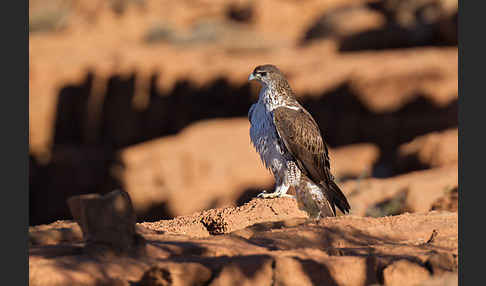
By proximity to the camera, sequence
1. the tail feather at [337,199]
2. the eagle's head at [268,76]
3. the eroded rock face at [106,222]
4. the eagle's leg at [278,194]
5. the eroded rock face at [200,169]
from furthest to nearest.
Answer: the eroded rock face at [200,169]
the eagle's head at [268,76]
the tail feather at [337,199]
the eagle's leg at [278,194]
the eroded rock face at [106,222]

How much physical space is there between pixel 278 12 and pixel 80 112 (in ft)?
40.9

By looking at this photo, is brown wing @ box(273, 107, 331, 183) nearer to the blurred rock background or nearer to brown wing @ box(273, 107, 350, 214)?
brown wing @ box(273, 107, 350, 214)

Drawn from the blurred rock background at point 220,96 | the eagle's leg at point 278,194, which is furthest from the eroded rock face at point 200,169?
the eagle's leg at point 278,194

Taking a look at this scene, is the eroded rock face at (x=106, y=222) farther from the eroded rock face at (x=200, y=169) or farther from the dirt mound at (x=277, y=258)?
the eroded rock face at (x=200, y=169)

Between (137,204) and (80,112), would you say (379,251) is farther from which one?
(80,112)

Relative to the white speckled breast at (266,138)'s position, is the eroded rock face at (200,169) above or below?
below

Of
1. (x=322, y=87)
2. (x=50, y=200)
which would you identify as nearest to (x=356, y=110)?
(x=322, y=87)

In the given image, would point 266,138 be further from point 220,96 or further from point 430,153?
point 220,96

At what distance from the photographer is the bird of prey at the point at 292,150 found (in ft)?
28.6

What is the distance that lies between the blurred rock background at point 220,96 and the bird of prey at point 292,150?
12.5ft

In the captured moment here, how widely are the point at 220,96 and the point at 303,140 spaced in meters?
17.2

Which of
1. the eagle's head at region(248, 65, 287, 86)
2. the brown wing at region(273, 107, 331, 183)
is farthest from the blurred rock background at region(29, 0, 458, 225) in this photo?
the eagle's head at region(248, 65, 287, 86)

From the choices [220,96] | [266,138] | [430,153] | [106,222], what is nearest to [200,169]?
[220,96]

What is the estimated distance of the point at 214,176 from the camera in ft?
67.6
